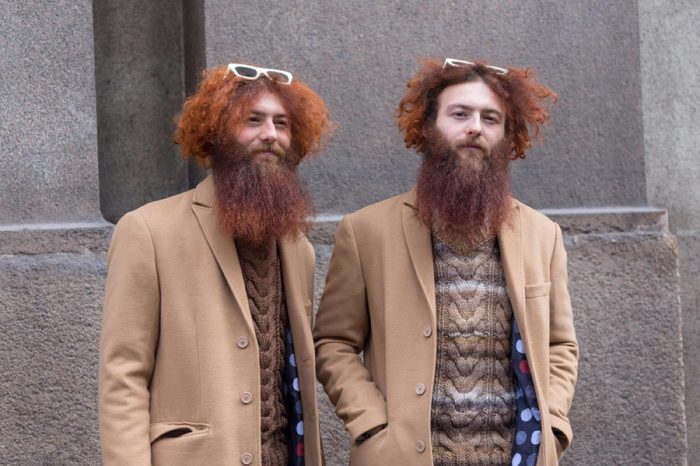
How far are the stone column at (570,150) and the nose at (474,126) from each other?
1.43 m

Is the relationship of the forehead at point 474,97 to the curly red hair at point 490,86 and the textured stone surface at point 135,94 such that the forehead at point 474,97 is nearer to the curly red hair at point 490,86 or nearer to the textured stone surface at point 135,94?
the curly red hair at point 490,86

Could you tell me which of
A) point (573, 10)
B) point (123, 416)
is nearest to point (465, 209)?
point (123, 416)

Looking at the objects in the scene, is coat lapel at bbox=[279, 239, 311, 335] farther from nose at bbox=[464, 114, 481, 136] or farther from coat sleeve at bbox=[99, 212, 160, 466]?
nose at bbox=[464, 114, 481, 136]

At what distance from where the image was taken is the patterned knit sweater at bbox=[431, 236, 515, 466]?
3895mm

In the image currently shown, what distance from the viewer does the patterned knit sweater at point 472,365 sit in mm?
3895

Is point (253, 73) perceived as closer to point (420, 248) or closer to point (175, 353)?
point (420, 248)

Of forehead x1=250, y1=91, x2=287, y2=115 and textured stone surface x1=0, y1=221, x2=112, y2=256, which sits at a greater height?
forehead x1=250, y1=91, x2=287, y2=115

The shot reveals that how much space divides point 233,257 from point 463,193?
889 millimetres

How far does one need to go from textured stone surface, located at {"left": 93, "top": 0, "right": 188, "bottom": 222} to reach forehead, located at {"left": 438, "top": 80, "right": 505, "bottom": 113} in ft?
7.02

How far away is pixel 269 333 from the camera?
12.7 ft

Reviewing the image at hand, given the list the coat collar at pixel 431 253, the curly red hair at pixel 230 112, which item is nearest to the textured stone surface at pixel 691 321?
the coat collar at pixel 431 253

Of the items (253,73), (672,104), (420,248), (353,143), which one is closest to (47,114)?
(353,143)

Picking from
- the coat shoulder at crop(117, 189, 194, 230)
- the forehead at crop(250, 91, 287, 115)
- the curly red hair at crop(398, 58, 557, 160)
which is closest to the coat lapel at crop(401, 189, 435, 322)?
the curly red hair at crop(398, 58, 557, 160)

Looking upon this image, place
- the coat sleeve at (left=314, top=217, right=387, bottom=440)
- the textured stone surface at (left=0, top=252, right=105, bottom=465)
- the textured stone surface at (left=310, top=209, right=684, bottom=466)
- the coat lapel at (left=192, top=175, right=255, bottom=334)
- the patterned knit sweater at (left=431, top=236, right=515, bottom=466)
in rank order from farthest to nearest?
the textured stone surface at (left=310, top=209, right=684, bottom=466) → the textured stone surface at (left=0, top=252, right=105, bottom=465) → the coat sleeve at (left=314, top=217, right=387, bottom=440) → the patterned knit sweater at (left=431, top=236, right=515, bottom=466) → the coat lapel at (left=192, top=175, right=255, bottom=334)
